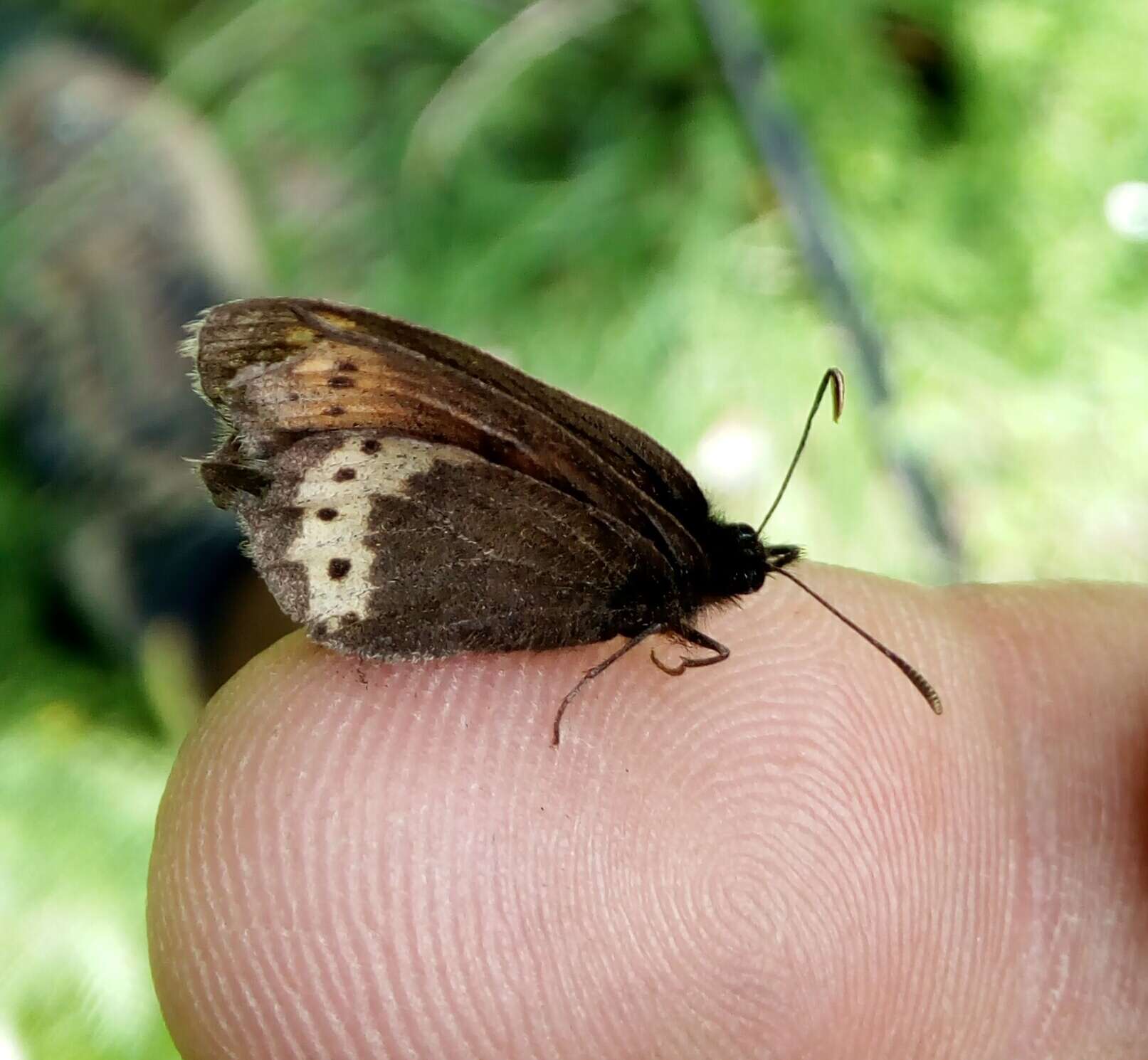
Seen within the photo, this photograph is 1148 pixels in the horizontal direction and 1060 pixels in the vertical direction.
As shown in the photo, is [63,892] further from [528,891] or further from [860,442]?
[860,442]

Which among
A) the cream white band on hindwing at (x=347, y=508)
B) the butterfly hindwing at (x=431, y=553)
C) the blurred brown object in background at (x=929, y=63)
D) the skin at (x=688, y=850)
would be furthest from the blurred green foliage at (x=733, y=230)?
the cream white band on hindwing at (x=347, y=508)

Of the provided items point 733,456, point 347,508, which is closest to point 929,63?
point 733,456

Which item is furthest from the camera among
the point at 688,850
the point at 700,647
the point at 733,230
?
the point at 733,230

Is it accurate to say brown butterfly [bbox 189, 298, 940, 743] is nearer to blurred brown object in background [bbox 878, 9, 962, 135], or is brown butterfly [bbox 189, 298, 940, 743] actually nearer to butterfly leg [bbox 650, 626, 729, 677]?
butterfly leg [bbox 650, 626, 729, 677]

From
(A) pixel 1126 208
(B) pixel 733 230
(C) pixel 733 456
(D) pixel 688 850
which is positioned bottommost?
(D) pixel 688 850

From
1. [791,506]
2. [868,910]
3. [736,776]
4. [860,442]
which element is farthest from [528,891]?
[860,442]

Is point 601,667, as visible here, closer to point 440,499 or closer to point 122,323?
point 440,499

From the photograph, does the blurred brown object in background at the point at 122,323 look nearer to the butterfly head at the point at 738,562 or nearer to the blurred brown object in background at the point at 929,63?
the butterfly head at the point at 738,562

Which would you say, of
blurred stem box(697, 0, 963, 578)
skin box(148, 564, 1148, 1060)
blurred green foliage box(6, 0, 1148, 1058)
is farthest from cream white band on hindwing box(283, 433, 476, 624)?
blurred stem box(697, 0, 963, 578)
